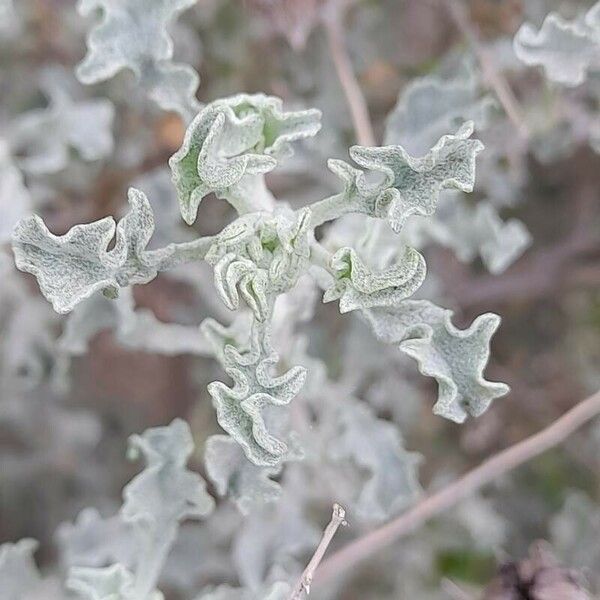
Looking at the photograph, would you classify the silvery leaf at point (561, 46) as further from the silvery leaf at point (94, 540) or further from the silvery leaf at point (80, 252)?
the silvery leaf at point (94, 540)

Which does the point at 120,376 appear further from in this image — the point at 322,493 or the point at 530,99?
the point at 530,99

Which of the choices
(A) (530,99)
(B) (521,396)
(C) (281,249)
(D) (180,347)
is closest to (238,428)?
(C) (281,249)

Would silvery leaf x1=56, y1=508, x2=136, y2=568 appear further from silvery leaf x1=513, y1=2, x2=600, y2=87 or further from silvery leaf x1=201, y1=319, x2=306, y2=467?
silvery leaf x1=513, y1=2, x2=600, y2=87

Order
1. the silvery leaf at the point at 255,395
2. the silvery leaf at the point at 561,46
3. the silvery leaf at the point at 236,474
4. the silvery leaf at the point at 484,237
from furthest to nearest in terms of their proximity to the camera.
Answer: the silvery leaf at the point at 484,237, the silvery leaf at the point at 561,46, the silvery leaf at the point at 236,474, the silvery leaf at the point at 255,395

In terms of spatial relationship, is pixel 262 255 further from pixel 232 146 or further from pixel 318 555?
pixel 318 555

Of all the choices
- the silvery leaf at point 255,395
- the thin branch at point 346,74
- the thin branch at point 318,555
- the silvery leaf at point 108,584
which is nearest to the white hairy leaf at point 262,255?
the silvery leaf at point 255,395

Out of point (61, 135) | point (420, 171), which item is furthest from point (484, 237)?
point (61, 135)

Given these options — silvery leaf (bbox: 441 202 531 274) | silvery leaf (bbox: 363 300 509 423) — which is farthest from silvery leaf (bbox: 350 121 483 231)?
silvery leaf (bbox: 441 202 531 274)
